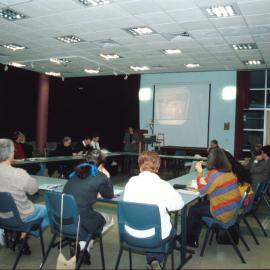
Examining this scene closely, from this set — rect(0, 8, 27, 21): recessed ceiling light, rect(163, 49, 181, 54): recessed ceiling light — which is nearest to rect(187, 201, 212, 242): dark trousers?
rect(0, 8, 27, 21): recessed ceiling light

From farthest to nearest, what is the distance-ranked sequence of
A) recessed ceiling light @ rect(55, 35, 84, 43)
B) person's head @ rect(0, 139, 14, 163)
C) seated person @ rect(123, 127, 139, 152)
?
seated person @ rect(123, 127, 139, 152), recessed ceiling light @ rect(55, 35, 84, 43), person's head @ rect(0, 139, 14, 163)

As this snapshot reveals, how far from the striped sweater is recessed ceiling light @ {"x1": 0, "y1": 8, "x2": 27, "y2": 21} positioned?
4.23 metres

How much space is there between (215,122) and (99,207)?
6.05 meters

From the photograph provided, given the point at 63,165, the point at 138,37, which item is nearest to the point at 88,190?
the point at 63,165

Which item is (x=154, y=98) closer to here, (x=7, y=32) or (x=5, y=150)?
(x=7, y=32)

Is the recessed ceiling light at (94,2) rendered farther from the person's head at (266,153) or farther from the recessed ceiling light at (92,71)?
the recessed ceiling light at (92,71)

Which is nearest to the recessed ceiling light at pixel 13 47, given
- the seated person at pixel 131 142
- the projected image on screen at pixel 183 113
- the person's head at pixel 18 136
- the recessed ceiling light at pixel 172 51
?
the person's head at pixel 18 136

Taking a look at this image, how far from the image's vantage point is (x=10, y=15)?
5.38m

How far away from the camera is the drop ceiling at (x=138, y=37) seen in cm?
483

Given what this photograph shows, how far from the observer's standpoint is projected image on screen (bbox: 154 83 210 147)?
10.0 m

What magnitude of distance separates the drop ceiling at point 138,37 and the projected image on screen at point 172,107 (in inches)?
53.3

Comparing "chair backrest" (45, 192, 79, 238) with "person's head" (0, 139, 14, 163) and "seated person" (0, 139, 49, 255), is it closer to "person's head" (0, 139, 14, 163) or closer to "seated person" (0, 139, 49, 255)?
"seated person" (0, 139, 49, 255)

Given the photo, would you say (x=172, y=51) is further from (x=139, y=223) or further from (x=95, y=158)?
(x=139, y=223)

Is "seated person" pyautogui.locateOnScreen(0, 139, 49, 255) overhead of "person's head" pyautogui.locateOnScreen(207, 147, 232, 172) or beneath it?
beneath
